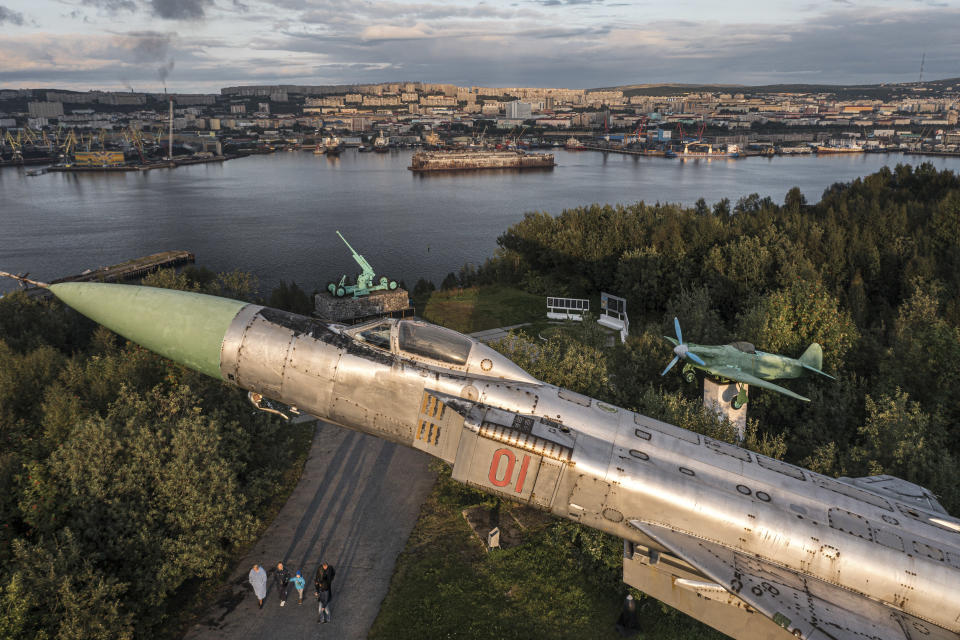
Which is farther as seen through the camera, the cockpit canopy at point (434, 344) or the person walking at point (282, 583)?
the person walking at point (282, 583)

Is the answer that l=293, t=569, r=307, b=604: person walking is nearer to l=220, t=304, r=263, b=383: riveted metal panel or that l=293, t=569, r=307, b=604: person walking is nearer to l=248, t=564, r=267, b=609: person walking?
l=248, t=564, r=267, b=609: person walking

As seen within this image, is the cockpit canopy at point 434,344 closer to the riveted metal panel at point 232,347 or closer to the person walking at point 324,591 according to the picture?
the riveted metal panel at point 232,347

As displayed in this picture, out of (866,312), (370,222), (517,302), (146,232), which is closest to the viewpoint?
(866,312)

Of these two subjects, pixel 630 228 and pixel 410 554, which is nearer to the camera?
pixel 410 554

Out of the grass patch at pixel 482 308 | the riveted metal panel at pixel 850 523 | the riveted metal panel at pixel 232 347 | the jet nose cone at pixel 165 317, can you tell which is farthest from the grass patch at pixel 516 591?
the grass patch at pixel 482 308

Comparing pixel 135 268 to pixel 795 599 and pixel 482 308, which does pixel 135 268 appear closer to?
pixel 482 308

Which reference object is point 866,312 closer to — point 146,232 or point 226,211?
point 146,232

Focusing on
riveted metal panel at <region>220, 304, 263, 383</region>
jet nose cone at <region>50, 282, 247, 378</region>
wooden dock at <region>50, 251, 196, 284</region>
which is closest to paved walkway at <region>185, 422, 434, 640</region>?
riveted metal panel at <region>220, 304, 263, 383</region>

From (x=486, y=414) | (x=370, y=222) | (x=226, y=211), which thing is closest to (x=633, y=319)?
(x=486, y=414)
